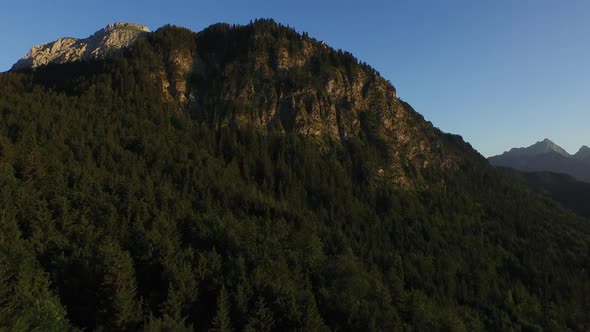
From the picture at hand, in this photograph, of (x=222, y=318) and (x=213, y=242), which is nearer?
(x=222, y=318)

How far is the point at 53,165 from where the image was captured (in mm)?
112625

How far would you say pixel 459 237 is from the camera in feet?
605

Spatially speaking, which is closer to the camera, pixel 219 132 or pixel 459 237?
pixel 459 237

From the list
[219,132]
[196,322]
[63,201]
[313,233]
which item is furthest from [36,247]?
[219,132]

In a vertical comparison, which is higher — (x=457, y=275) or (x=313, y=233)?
(x=313, y=233)

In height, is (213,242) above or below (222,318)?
below

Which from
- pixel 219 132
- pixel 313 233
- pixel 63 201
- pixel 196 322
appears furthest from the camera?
pixel 219 132

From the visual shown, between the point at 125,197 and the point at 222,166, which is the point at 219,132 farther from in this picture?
the point at 125,197

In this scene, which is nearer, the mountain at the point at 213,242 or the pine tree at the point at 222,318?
the pine tree at the point at 222,318

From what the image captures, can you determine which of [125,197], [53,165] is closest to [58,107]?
[53,165]

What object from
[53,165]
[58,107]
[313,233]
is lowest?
[313,233]

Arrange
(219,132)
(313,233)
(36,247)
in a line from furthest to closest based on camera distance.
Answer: (219,132) → (313,233) → (36,247)

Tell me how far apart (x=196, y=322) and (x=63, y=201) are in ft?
155

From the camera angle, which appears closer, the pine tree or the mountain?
the pine tree
